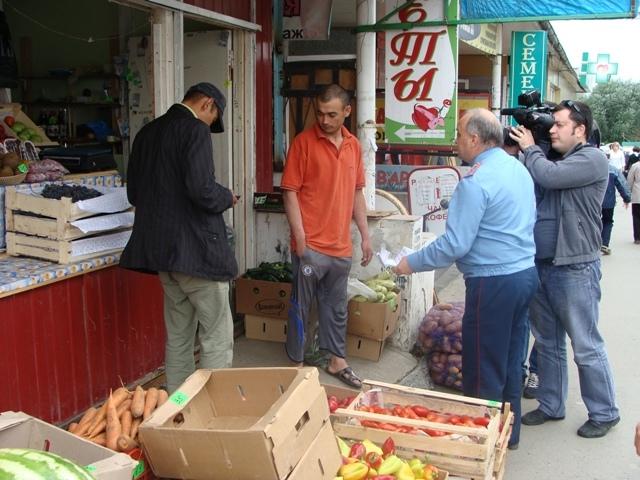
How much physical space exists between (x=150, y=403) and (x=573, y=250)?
268 cm

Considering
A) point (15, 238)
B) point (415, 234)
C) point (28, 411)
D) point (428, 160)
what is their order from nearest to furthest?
1. point (28, 411)
2. point (15, 238)
3. point (415, 234)
4. point (428, 160)

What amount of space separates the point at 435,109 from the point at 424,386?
2.50 meters

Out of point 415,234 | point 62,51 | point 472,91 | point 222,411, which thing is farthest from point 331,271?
point 472,91

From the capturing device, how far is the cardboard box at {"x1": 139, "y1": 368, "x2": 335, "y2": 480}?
8.22ft

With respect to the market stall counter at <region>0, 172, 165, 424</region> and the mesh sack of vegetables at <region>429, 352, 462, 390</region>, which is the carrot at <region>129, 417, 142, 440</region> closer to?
the market stall counter at <region>0, 172, 165, 424</region>

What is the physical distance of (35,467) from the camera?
1.98 meters

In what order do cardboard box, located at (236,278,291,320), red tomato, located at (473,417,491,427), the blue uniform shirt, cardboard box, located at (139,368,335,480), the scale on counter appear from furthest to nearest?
1. cardboard box, located at (236,278,291,320)
2. the scale on counter
3. the blue uniform shirt
4. red tomato, located at (473,417,491,427)
5. cardboard box, located at (139,368,335,480)

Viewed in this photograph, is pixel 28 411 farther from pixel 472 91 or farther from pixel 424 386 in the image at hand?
pixel 472 91

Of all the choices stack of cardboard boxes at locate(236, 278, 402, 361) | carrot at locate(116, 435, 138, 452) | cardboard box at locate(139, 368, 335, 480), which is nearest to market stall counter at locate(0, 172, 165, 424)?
stack of cardboard boxes at locate(236, 278, 402, 361)

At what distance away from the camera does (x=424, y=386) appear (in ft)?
17.9

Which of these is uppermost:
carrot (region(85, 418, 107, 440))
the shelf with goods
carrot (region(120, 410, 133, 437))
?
the shelf with goods

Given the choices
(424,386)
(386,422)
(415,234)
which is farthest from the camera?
(415,234)

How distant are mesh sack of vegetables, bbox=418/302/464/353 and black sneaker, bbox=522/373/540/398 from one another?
1.79ft

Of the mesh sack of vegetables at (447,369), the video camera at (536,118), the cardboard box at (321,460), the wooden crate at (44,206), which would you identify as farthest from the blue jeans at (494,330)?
the wooden crate at (44,206)
